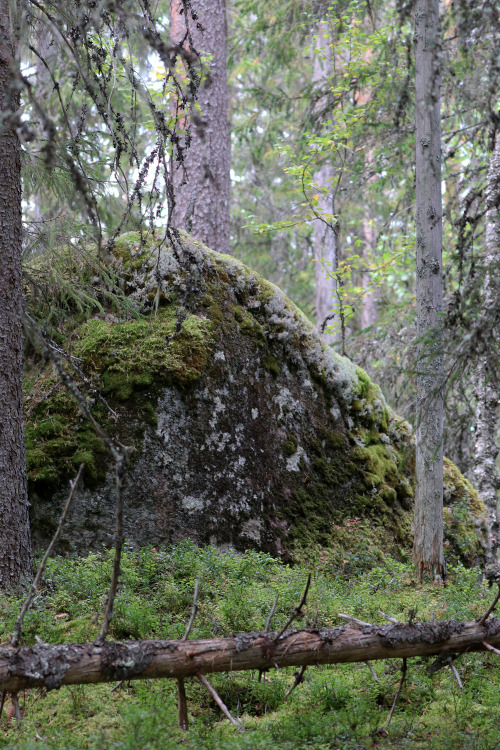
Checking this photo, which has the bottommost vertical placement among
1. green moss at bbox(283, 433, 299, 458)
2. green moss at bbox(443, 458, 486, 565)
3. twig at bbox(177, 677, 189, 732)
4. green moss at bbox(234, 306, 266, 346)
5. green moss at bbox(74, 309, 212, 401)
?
twig at bbox(177, 677, 189, 732)

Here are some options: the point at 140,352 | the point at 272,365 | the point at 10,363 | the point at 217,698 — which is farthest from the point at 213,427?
the point at 217,698

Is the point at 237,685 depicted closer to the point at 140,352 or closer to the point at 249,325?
the point at 140,352

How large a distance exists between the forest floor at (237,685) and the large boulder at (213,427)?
644 mm

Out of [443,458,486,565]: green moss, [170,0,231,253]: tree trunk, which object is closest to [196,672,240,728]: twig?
[443,458,486,565]: green moss

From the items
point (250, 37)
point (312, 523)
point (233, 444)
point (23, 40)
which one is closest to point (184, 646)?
point (233, 444)

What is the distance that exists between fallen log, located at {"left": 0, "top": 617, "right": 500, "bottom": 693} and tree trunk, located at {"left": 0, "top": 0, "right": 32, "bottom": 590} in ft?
5.20

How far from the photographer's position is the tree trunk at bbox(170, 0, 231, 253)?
857 cm

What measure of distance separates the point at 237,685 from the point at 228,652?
2.40 feet

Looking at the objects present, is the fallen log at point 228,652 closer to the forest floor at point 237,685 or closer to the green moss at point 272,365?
the forest floor at point 237,685

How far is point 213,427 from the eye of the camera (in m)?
6.02

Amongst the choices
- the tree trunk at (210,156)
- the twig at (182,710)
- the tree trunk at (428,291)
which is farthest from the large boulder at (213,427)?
the twig at (182,710)

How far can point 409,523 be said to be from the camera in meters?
7.57

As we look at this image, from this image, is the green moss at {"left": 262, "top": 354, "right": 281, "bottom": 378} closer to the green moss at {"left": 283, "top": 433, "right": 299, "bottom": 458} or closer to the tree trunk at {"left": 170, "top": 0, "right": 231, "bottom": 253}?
the green moss at {"left": 283, "top": 433, "right": 299, "bottom": 458}

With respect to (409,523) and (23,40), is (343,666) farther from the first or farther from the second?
(23,40)
